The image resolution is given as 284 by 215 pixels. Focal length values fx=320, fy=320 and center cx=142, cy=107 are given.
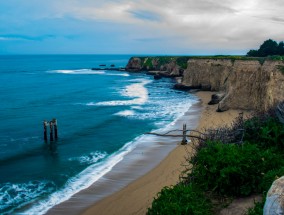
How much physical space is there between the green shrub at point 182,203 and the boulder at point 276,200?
8.13ft

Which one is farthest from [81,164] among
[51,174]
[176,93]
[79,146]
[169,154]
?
[176,93]

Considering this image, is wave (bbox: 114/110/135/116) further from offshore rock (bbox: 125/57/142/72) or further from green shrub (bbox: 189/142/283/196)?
offshore rock (bbox: 125/57/142/72)

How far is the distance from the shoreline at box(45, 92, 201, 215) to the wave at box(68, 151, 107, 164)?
179 centimetres

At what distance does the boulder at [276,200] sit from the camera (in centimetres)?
588

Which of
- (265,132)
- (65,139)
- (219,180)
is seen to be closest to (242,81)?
(65,139)

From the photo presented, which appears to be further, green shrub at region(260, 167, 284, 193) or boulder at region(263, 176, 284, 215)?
green shrub at region(260, 167, 284, 193)

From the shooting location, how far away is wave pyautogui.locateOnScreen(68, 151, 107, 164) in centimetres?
2159

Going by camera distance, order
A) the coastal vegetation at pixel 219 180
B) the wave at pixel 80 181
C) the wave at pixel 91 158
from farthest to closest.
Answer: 1. the wave at pixel 91 158
2. the wave at pixel 80 181
3. the coastal vegetation at pixel 219 180

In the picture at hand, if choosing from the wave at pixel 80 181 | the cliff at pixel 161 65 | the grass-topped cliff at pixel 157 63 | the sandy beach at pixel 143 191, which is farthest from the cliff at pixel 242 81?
the grass-topped cliff at pixel 157 63

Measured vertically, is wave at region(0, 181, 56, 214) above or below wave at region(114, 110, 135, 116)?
below

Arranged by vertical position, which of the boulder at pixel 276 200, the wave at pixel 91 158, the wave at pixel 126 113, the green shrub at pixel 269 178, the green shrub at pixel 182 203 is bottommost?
the wave at pixel 91 158

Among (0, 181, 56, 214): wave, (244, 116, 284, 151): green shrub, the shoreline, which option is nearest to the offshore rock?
the shoreline

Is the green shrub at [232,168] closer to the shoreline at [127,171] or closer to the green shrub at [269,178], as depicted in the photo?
the green shrub at [269,178]

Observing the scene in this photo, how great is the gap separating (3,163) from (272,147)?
17185 millimetres
